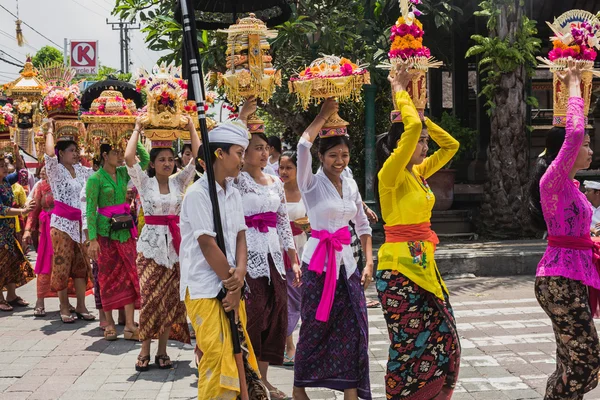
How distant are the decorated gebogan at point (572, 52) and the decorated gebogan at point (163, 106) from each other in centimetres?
303

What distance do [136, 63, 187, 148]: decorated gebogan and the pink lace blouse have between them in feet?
10.2

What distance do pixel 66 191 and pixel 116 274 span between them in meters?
1.57

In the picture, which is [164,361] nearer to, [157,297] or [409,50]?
[157,297]

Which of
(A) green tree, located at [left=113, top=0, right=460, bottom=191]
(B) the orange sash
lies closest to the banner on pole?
(A) green tree, located at [left=113, top=0, right=460, bottom=191]

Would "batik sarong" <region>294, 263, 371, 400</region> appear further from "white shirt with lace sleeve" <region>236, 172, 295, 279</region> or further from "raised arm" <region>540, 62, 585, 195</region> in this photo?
"raised arm" <region>540, 62, 585, 195</region>

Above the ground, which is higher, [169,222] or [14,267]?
[169,222]

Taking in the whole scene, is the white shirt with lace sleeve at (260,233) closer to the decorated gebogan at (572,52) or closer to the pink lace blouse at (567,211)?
the pink lace blouse at (567,211)

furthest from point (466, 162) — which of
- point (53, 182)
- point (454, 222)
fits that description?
point (53, 182)

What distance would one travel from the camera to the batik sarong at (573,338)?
183 inches

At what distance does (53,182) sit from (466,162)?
997cm

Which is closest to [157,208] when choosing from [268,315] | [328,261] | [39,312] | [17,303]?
[268,315]

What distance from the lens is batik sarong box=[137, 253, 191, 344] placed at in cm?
665

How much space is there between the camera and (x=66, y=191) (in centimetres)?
890

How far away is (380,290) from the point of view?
4953 millimetres
